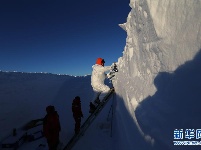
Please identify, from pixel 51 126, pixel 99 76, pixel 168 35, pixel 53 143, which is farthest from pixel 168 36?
pixel 99 76

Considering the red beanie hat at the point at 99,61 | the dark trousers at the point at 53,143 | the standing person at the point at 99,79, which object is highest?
the red beanie hat at the point at 99,61

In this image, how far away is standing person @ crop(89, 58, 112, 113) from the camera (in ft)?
30.0

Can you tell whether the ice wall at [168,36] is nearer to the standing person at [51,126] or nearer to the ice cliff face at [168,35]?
the ice cliff face at [168,35]

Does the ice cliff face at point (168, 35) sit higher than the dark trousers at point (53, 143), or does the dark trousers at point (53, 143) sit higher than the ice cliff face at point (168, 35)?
the ice cliff face at point (168, 35)

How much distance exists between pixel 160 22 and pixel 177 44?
1.24 meters

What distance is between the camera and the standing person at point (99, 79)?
9156 millimetres

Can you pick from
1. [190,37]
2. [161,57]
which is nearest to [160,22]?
[161,57]

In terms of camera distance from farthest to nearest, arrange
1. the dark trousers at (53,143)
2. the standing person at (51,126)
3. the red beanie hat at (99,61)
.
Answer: the red beanie hat at (99,61), the dark trousers at (53,143), the standing person at (51,126)

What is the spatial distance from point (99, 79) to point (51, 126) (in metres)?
3.15

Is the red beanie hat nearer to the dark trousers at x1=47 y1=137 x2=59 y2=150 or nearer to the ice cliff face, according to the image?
the ice cliff face

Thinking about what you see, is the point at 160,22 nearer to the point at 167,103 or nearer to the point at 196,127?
the point at 167,103

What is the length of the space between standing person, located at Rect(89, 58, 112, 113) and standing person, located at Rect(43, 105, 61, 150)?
2536mm

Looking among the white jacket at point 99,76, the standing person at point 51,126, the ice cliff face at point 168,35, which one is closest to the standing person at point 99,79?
the white jacket at point 99,76

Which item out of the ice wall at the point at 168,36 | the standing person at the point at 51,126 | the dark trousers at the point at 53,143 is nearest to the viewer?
the ice wall at the point at 168,36
